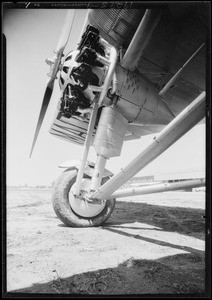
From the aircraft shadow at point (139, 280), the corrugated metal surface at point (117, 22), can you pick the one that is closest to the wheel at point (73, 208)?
the aircraft shadow at point (139, 280)

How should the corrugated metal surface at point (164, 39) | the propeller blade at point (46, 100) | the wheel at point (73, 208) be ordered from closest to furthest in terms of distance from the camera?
the corrugated metal surface at point (164, 39) → the wheel at point (73, 208) → the propeller blade at point (46, 100)

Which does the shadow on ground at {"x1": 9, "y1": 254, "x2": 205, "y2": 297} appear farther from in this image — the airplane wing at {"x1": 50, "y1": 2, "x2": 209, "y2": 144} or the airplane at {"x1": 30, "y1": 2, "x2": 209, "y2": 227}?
the airplane wing at {"x1": 50, "y1": 2, "x2": 209, "y2": 144}

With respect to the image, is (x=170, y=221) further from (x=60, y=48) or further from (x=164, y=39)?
(x=60, y=48)

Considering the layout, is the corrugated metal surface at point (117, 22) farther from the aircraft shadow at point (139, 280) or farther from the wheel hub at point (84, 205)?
the aircraft shadow at point (139, 280)

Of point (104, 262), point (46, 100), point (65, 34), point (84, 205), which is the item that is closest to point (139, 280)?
point (104, 262)

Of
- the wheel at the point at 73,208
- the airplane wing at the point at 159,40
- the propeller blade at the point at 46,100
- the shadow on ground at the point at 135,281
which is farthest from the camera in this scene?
the propeller blade at the point at 46,100

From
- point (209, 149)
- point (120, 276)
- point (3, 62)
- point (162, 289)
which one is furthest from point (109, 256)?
point (3, 62)

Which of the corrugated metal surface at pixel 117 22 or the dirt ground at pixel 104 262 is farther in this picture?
Answer: the corrugated metal surface at pixel 117 22

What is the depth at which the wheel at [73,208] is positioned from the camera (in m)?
3.80

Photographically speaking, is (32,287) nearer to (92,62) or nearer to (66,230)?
(66,230)

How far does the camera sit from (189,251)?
2.56 m

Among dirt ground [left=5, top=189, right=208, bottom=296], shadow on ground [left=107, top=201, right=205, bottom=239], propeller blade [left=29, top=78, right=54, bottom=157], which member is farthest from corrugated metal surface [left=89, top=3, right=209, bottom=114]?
dirt ground [left=5, top=189, right=208, bottom=296]

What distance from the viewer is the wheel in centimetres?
380

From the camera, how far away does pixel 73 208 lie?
12.7 feet
